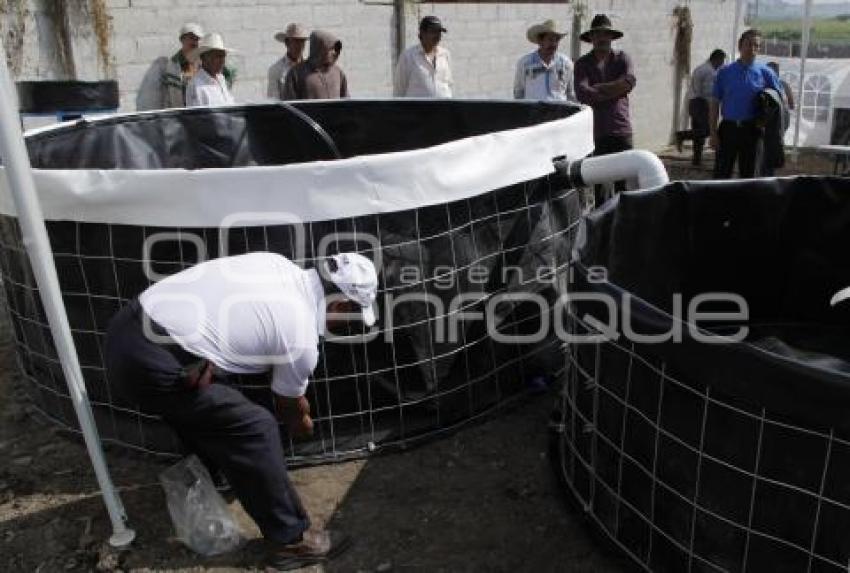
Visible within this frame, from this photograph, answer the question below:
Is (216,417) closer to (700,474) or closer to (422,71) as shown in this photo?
(700,474)

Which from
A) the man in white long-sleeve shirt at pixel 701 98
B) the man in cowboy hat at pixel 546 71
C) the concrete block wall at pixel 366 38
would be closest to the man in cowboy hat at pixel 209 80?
the concrete block wall at pixel 366 38

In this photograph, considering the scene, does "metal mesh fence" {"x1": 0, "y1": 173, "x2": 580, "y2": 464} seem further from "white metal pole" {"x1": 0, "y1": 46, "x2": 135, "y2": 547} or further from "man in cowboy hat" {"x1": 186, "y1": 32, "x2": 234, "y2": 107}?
"man in cowboy hat" {"x1": 186, "y1": 32, "x2": 234, "y2": 107}

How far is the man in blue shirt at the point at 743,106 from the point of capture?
22.3 ft

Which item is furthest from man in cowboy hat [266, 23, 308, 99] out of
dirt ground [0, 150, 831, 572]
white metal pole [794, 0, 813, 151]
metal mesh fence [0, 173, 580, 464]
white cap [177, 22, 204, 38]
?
white metal pole [794, 0, 813, 151]

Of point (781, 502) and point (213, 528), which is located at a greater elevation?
point (781, 502)

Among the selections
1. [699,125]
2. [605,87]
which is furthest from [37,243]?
[699,125]

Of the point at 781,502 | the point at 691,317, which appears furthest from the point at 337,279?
the point at 691,317

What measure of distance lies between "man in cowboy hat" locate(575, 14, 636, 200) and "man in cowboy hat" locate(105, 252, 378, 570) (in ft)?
12.6

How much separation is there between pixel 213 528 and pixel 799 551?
180 cm

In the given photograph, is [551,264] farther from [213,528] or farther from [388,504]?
[213,528]

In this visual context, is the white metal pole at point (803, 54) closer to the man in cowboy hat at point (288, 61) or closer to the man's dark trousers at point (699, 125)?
the man's dark trousers at point (699, 125)

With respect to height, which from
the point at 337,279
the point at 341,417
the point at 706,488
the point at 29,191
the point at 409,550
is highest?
the point at 29,191

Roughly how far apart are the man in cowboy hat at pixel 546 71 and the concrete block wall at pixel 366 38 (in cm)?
219

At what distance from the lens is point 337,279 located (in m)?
2.55
